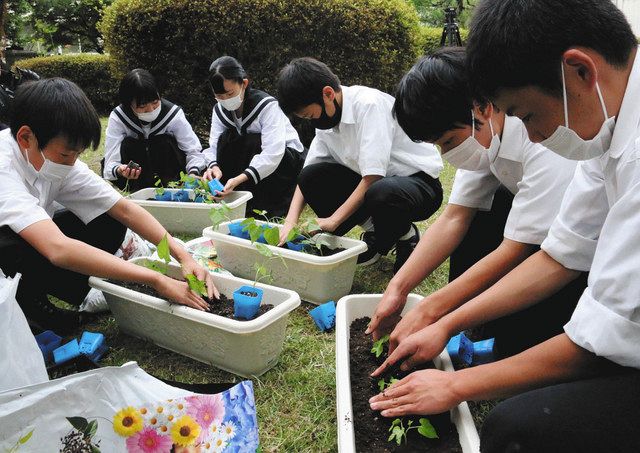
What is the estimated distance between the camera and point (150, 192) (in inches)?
132

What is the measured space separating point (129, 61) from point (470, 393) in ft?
17.8

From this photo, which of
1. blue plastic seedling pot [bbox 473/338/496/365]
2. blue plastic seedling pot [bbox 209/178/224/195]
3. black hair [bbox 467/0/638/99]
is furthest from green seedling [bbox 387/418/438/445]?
blue plastic seedling pot [bbox 209/178/224/195]

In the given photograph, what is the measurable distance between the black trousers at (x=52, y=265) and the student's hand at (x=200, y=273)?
47 cm

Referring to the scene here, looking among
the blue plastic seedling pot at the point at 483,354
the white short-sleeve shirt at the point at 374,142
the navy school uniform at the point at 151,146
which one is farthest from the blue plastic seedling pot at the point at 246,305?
the navy school uniform at the point at 151,146

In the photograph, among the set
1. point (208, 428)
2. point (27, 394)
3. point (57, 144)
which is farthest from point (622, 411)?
point (57, 144)

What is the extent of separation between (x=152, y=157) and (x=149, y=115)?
0.33 m

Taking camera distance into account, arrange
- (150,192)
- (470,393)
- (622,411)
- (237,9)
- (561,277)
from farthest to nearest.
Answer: (237,9)
(150,192)
(561,277)
(470,393)
(622,411)

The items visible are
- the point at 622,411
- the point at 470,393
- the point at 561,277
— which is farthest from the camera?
the point at 561,277

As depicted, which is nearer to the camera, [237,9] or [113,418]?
[113,418]

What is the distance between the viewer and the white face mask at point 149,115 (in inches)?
136

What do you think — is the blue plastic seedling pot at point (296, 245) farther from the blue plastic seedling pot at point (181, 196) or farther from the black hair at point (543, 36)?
the black hair at point (543, 36)

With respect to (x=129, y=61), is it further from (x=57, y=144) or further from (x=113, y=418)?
(x=113, y=418)

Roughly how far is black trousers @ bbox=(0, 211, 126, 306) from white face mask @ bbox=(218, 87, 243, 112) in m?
1.38

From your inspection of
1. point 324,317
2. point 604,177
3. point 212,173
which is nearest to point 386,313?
point 324,317
